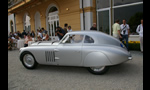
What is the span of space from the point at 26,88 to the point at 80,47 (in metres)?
2.03

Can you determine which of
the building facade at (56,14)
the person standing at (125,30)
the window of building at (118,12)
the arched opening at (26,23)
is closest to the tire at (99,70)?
the person standing at (125,30)

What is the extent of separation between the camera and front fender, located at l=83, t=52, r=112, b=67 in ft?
12.5

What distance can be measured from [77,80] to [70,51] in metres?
1.00

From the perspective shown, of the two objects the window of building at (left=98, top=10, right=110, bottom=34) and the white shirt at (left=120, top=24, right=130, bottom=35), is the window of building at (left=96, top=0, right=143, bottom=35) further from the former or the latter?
the white shirt at (left=120, top=24, right=130, bottom=35)

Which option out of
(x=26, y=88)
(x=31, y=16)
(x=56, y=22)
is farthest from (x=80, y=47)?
(x=31, y=16)

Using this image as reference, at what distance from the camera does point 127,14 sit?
29.3ft

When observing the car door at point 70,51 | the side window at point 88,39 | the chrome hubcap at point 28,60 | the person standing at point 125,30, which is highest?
the person standing at point 125,30

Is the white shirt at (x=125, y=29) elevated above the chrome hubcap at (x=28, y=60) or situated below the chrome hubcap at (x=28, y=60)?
above

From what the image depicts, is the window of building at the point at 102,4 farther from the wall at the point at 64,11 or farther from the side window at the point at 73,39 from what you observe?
the side window at the point at 73,39

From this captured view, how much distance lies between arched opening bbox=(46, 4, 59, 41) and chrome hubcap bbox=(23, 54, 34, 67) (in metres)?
8.87

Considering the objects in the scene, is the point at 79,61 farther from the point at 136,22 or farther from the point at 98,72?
the point at 136,22

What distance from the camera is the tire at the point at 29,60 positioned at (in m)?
4.90

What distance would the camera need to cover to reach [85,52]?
4.04 metres

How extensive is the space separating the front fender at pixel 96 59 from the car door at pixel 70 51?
0.91 ft
